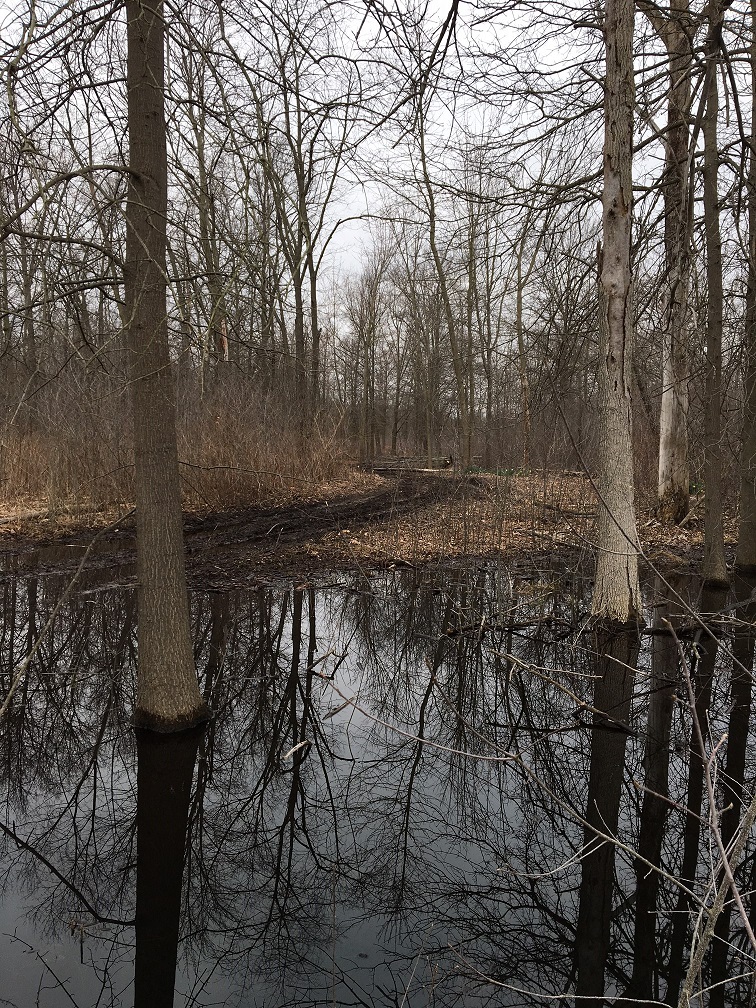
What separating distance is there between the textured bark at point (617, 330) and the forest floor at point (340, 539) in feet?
6.21

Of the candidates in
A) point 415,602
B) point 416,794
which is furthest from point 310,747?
point 415,602

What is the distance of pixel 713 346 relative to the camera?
8453 millimetres

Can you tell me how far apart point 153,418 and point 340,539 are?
7291mm

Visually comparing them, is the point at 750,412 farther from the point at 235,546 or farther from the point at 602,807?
the point at 235,546

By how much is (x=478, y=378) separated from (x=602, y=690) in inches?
1130

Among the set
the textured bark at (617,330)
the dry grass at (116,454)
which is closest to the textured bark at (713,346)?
the textured bark at (617,330)

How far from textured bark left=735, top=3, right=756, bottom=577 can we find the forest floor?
83cm

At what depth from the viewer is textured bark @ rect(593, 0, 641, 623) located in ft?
22.2

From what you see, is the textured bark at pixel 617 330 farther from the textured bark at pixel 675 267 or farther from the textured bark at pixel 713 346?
the textured bark at pixel 713 346

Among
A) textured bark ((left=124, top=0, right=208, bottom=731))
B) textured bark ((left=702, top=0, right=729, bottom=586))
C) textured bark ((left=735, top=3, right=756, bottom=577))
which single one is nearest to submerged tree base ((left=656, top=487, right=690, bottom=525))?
textured bark ((left=735, top=3, right=756, bottom=577))

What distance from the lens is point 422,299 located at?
3347cm

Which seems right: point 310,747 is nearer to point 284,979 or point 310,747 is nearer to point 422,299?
point 284,979

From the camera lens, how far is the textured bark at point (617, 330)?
22.2 ft

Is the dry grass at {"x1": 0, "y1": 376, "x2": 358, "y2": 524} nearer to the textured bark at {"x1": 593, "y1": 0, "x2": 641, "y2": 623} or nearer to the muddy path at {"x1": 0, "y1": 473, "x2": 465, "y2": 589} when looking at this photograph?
Answer: the muddy path at {"x1": 0, "y1": 473, "x2": 465, "y2": 589}
